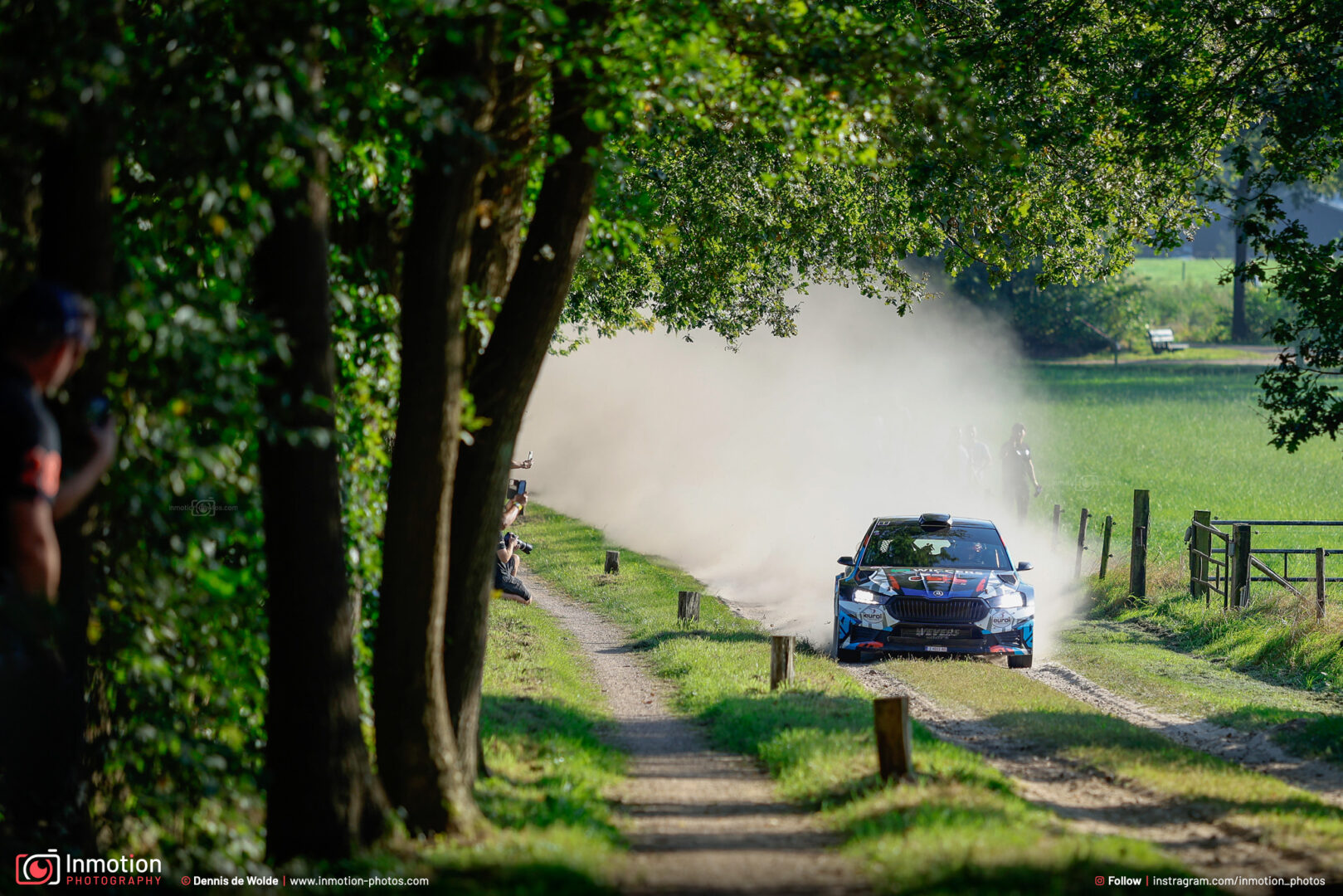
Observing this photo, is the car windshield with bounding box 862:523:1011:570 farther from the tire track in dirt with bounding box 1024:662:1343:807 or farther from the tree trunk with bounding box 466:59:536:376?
the tree trunk with bounding box 466:59:536:376

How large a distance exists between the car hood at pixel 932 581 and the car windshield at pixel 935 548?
189 mm

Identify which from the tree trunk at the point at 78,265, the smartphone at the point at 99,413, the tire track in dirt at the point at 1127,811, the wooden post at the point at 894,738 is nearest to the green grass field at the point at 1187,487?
the tire track in dirt at the point at 1127,811

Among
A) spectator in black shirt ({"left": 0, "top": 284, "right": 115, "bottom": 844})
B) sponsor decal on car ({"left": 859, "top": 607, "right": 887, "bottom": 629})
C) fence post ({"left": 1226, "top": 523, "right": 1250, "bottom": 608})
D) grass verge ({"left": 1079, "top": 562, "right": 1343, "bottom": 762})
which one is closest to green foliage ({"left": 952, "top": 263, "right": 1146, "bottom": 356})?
grass verge ({"left": 1079, "top": 562, "right": 1343, "bottom": 762})

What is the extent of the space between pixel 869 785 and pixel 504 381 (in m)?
3.73

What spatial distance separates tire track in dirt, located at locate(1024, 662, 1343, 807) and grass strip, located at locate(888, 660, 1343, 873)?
0.45 meters

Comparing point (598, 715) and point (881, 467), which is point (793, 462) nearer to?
point (881, 467)

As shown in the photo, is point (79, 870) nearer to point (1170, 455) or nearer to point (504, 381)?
point (504, 381)

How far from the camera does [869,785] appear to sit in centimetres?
843

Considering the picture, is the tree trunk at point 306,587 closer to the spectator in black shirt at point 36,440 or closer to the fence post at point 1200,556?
the spectator in black shirt at point 36,440

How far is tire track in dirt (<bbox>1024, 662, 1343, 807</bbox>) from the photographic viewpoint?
1013 cm

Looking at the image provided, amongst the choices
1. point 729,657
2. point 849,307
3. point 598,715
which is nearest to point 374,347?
point 598,715

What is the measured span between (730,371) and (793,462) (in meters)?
9.94

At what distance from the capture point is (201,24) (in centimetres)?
607

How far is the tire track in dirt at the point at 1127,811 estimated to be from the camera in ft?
23.0
